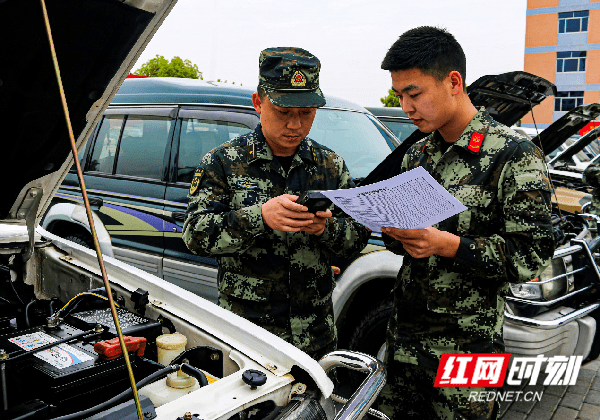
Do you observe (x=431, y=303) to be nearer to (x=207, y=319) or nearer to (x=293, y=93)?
(x=207, y=319)

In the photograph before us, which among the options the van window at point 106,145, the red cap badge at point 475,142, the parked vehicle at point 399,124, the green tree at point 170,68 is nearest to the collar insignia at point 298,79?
the red cap badge at point 475,142

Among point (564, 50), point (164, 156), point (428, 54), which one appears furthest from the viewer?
point (564, 50)

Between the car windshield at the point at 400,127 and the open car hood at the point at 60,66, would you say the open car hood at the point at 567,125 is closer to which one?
the car windshield at the point at 400,127

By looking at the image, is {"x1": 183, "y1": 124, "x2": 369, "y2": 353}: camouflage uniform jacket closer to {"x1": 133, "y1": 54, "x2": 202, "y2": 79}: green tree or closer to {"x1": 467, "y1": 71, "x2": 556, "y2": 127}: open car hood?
{"x1": 467, "y1": 71, "x2": 556, "y2": 127}: open car hood

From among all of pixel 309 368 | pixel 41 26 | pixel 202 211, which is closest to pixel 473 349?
pixel 309 368

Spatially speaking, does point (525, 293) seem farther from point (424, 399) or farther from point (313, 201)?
point (313, 201)

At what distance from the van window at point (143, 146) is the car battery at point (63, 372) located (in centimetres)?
247

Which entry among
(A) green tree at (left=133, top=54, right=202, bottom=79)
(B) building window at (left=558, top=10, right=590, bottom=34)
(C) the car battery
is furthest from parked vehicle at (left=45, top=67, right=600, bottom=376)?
(B) building window at (left=558, top=10, right=590, bottom=34)

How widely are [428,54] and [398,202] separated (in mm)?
559

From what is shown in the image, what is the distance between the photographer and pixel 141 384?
4.26 ft

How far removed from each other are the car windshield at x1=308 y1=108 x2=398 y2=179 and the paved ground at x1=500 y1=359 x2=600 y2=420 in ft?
5.94

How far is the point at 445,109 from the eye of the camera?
1.73 metres

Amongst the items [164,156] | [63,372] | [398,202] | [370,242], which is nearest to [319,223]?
[398,202]

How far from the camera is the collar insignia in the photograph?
1.91m
